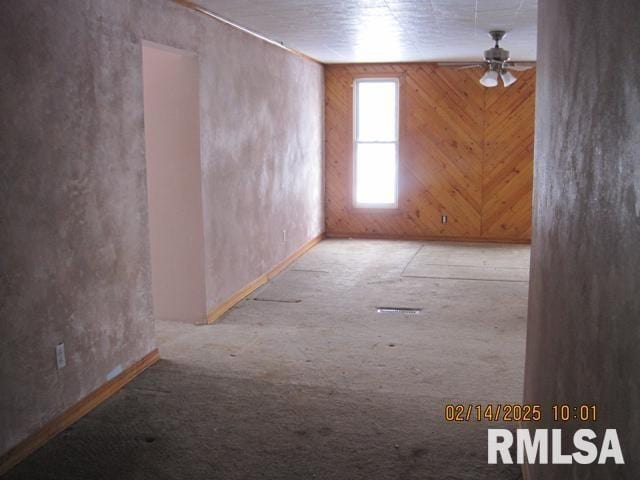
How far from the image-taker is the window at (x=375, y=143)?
9.39m

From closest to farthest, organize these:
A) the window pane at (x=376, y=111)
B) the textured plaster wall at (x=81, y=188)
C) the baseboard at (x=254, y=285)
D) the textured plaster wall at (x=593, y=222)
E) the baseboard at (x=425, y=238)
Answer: the textured plaster wall at (x=593, y=222)
the textured plaster wall at (x=81, y=188)
the baseboard at (x=254, y=285)
the baseboard at (x=425, y=238)
the window pane at (x=376, y=111)

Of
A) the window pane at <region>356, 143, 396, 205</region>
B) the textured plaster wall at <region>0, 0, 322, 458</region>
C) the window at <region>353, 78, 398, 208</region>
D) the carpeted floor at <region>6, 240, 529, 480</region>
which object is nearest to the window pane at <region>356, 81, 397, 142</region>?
the window at <region>353, 78, 398, 208</region>

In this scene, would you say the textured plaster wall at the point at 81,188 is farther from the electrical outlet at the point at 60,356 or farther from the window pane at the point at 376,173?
the window pane at the point at 376,173

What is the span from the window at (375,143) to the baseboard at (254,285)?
4.26 feet

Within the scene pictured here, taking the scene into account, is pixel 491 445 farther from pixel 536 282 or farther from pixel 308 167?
pixel 308 167

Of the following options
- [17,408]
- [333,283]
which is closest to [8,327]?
[17,408]

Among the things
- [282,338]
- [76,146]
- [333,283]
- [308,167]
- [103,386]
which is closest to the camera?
[76,146]

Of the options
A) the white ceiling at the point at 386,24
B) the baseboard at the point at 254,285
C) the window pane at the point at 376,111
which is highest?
the white ceiling at the point at 386,24

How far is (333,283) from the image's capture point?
685cm

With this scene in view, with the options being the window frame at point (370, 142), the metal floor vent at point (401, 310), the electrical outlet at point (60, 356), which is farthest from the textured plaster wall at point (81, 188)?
the window frame at point (370, 142)

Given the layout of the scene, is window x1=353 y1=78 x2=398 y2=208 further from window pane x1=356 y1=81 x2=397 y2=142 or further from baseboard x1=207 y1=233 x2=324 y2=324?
baseboard x1=207 y1=233 x2=324 y2=324

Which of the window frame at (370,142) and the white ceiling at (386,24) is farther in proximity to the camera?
the window frame at (370,142)

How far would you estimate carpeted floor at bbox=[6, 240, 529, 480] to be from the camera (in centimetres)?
312

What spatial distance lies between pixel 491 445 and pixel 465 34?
171 inches
